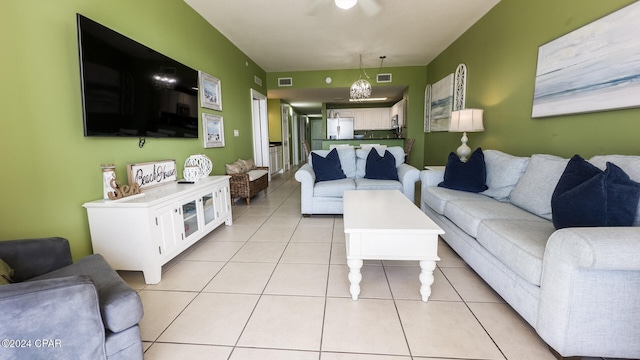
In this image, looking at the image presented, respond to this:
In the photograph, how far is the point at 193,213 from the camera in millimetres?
2604

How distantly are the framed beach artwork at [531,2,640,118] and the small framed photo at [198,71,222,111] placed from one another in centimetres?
376

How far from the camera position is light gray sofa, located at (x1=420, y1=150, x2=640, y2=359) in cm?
115

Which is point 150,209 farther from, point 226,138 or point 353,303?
point 226,138

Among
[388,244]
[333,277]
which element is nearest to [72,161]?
[333,277]

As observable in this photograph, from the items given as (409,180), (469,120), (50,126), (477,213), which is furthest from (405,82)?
(50,126)

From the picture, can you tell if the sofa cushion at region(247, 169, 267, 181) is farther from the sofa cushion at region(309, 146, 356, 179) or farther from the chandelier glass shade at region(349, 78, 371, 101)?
the chandelier glass shade at region(349, 78, 371, 101)

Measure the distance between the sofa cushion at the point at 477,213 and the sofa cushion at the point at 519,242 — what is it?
78mm

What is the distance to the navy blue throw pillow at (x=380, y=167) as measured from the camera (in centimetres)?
385

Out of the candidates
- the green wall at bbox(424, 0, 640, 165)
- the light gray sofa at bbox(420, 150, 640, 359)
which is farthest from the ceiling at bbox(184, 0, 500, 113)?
the light gray sofa at bbox(420, 150, 640, 359)

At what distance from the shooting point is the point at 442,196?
105 inches

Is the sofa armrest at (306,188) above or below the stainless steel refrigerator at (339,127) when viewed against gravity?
below

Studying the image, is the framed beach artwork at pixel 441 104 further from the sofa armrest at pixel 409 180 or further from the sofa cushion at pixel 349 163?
the sofa cushion at pixel 349 163

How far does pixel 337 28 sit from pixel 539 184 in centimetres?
327

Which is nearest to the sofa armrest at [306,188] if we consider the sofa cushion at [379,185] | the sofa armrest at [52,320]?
the sofa cushion at [379,185]
